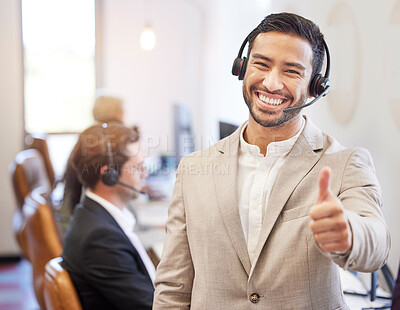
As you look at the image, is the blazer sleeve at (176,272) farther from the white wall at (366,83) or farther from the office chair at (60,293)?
the white wall at (366,83)

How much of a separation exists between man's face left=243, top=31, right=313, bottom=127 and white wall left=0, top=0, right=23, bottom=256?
3941 mm

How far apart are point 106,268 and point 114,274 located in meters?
0.04

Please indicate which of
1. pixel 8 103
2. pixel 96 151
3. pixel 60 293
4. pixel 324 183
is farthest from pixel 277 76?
pixel 8 103

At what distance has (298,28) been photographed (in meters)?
1.08

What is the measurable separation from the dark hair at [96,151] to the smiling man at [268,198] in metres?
0.77

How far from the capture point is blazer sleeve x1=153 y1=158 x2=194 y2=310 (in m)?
1.18

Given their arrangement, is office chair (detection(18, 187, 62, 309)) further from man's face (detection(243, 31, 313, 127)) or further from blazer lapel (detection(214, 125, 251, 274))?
man's face (detection(243, 31, 313, 127))

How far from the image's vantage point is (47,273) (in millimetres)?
1491

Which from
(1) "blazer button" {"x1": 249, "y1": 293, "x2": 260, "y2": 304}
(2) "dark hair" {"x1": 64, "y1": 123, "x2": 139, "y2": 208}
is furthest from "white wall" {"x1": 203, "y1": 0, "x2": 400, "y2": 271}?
(2) "dark hair" {"x1": 64, "y1": 123, "x2": 139, "y2": 208}

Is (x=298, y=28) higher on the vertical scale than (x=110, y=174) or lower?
higher

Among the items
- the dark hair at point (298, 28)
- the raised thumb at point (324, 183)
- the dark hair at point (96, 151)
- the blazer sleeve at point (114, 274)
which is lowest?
the blazer sleeve at point (114, 274)

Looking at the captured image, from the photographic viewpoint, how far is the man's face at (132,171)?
196 centimetres

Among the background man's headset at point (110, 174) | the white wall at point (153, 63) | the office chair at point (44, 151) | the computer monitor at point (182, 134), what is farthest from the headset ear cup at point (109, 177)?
the white wall at point (153, 63)

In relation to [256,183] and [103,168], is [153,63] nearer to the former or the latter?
[103,168]
